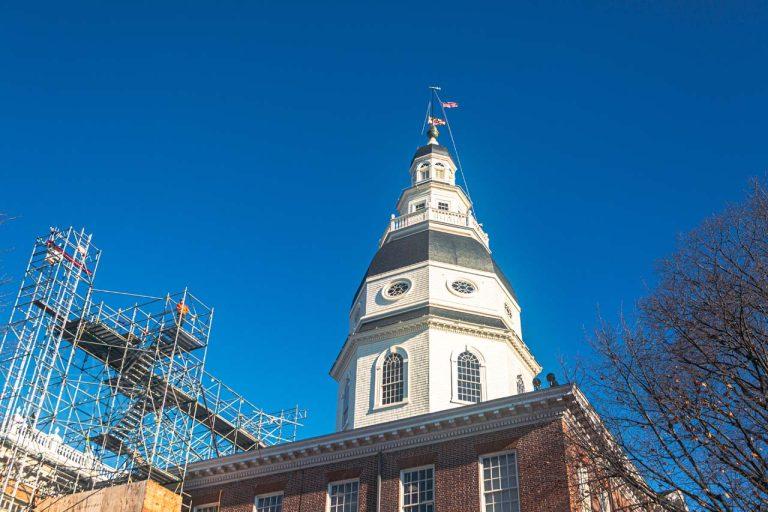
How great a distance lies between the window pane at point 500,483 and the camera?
24031 millimetres

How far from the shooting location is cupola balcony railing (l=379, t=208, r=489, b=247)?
1635 inches

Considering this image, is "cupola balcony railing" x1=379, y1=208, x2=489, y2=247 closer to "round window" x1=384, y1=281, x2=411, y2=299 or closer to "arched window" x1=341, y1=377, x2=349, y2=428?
"round window" x1=384, y1=281, x2=411, y2=299

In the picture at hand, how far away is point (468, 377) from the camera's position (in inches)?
1334

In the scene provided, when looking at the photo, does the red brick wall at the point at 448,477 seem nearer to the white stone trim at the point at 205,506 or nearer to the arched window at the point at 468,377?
the white stone trim at the point at 205,506

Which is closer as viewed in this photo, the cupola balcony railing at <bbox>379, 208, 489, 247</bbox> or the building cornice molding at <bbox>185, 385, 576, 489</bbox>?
the building cornice molding at <bbox>185, 385, 576, 489</bbox>

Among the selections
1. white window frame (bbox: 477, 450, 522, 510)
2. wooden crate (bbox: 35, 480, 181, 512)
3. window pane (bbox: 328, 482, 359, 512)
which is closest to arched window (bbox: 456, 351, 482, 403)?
window pane (bbox: 328, 482, 359, 512)

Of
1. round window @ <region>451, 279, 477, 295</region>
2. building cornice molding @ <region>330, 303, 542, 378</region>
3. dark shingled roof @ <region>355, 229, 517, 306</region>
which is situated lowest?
building cornice molding @ <region>330, 303, 542, 378</region>

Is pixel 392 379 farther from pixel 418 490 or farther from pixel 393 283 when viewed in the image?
pixel 418 490

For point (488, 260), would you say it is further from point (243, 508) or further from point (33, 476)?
point (33, 476)

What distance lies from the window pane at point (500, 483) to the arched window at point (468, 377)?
8086 millimetres

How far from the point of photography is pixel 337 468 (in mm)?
27609

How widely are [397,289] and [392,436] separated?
37.0ft

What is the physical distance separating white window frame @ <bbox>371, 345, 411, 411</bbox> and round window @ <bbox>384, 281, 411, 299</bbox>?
2882 millimetres

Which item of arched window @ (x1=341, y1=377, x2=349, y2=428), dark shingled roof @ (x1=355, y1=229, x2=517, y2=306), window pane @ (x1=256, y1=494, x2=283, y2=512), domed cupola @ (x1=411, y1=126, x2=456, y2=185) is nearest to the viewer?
window pane @ (x1=256, y1=494, x2=283, y2=512)
